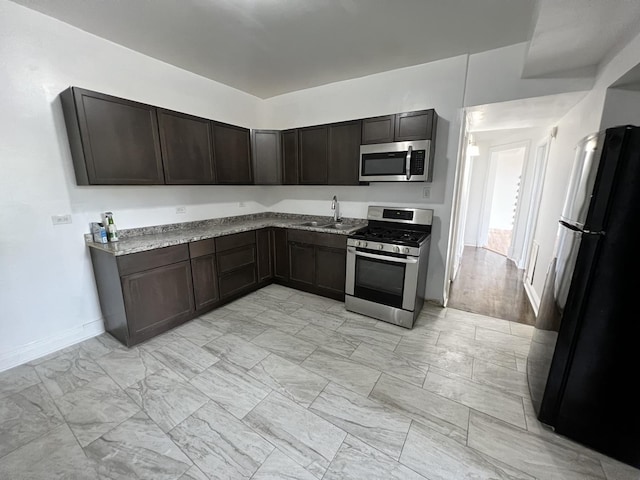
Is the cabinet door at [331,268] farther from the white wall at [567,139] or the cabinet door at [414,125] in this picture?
the white wall at [567,139]

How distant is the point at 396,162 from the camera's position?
2.88 m

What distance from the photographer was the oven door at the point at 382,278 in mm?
2680

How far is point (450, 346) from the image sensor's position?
2457mm

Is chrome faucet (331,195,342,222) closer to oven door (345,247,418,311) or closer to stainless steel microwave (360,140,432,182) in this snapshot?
stainless steel microwave (360,140,432,182)

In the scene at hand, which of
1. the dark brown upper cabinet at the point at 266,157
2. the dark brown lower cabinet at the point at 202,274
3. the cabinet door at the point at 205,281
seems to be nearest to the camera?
the dark brown lower cabinet at the point at 202,274

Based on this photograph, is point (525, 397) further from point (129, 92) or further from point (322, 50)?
point (129, 92)

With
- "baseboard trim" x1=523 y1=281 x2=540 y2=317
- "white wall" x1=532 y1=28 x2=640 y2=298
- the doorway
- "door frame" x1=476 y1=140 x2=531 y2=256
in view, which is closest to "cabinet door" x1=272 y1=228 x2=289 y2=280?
"white wall" x1=532 y1=28 x2=640 y2=298

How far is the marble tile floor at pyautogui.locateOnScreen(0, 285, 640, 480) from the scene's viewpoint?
1.42 m

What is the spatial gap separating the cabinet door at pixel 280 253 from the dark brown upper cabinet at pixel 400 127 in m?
1.69

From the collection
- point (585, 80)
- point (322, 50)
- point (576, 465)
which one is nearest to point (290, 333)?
point (576, 465)

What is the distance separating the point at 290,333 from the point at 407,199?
2181mm

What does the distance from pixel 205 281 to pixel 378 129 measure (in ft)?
8.88

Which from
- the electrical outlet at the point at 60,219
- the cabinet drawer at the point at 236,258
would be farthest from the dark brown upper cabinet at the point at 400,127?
the electrical outlet at the point at 60,219

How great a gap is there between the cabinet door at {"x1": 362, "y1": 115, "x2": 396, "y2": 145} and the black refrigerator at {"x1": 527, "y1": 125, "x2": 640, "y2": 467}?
5.53 ft
